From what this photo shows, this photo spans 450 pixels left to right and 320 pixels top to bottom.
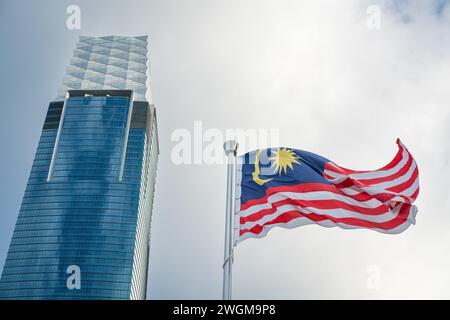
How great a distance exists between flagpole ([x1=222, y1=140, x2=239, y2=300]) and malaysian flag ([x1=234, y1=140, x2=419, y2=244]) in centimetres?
76

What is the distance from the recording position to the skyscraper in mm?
125938

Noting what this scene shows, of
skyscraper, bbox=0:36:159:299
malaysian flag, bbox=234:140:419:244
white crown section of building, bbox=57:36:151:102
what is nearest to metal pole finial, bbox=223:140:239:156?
malaysian flag, bbox=234:140:419:244

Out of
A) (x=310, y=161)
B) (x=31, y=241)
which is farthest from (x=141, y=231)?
(x=310, y=161)

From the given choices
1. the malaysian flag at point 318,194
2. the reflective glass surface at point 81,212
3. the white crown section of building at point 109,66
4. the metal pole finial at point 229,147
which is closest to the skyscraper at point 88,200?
the reflective glass surface at point 81,212

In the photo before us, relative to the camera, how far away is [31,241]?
132 metres

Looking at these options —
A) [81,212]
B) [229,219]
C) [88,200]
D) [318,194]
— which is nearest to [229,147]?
[229,219]

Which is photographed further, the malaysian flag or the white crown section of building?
the white crown section of building

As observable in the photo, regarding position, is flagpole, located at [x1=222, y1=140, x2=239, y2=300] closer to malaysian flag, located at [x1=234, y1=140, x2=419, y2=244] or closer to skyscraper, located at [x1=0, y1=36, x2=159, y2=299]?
malaysian flag, located at [x1=234, y1=140, x2=419, y2=244]

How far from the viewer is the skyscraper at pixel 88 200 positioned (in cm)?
12594

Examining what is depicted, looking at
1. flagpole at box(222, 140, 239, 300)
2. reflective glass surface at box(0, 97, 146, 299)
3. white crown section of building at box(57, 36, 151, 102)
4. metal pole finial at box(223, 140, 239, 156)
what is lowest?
flagpole at box(222, 140, 239, 300)

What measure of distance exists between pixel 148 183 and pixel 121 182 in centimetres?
2038

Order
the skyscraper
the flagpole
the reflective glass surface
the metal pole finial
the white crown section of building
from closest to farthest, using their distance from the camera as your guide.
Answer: the flagpole
the metal pole finial
the reflective glass surface
the skyscraper
the white crown section of building
